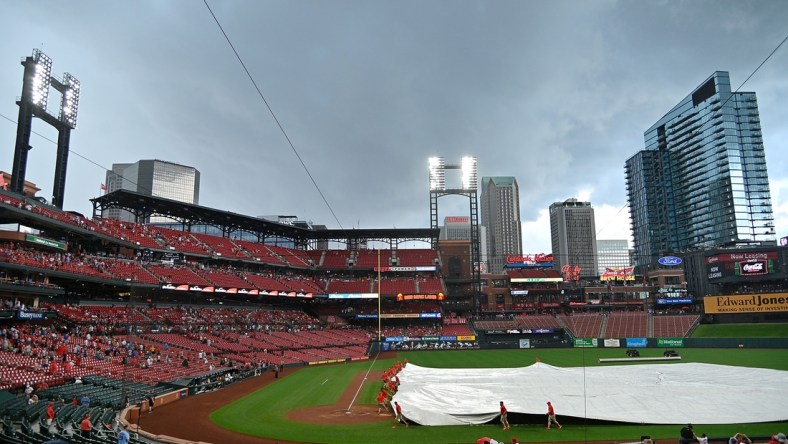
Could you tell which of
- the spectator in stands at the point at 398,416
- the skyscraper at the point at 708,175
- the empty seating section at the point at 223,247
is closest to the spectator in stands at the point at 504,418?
the spectator in stands at the point at 398,416

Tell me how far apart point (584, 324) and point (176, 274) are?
59274 millimetres

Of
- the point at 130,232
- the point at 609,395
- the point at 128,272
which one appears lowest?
the point at 609,395

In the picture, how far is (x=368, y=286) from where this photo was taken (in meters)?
77.0

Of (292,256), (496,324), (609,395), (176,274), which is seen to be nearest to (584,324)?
(496,324)

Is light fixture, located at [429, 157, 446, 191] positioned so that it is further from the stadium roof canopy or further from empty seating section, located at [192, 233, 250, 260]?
empty seating section, located at [192, 233, 250, 260]

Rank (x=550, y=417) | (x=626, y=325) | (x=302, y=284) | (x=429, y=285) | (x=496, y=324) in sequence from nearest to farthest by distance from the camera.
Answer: (x=550, y=417) → (x=626, y=325) → (x=302, y=284) → (x=496, y=324) → (x=429, y=285)

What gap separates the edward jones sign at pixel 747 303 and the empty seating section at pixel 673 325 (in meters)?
→ 2.95

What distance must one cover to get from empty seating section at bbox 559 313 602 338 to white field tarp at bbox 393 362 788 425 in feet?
137

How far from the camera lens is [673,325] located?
228ft

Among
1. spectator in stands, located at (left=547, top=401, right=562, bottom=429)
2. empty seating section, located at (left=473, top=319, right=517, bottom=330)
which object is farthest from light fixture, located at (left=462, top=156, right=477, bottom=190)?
spectator in stands, located at (left=547, top=401, right=562, bottom=429)

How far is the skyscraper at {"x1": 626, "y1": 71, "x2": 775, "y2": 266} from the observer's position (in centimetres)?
14550

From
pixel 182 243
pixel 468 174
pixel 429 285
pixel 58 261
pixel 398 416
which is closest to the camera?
pixel 398 416

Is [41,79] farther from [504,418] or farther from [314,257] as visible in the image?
[504,418]

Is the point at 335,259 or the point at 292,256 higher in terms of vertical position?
the point at 292,256
